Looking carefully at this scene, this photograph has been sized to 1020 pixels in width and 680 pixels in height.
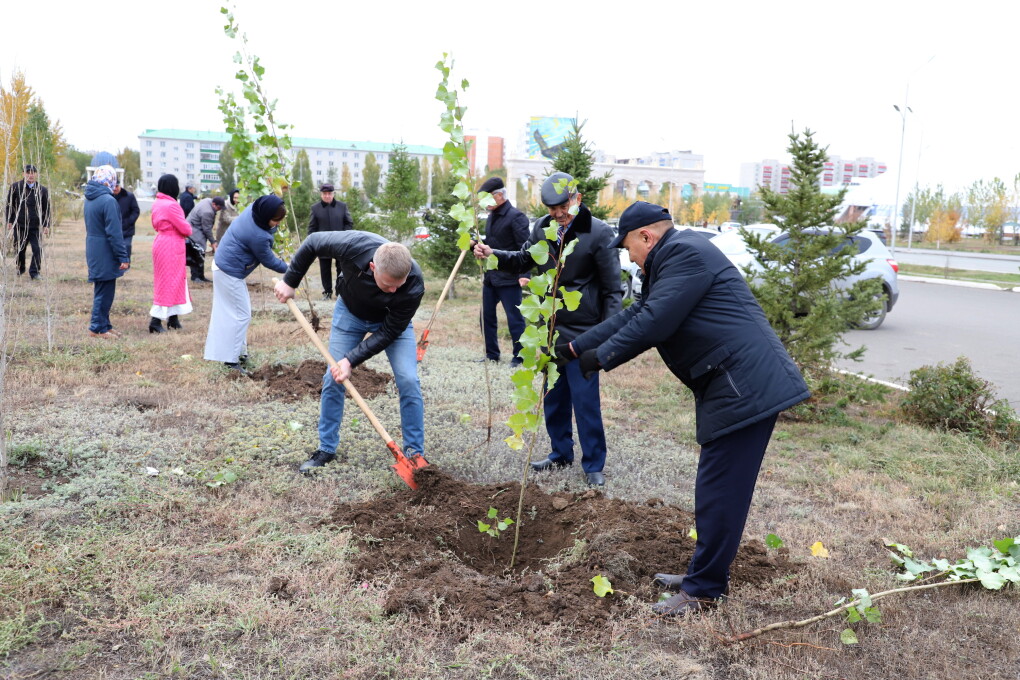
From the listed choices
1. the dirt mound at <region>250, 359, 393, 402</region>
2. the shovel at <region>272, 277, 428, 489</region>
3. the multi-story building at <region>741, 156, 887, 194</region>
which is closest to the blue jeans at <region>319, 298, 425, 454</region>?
the shovel at <region>272, 277, 428, 489</region>

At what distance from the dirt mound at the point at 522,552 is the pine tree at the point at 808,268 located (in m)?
2.61

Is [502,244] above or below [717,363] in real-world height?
above

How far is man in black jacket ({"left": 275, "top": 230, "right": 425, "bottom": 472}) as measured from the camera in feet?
13.8

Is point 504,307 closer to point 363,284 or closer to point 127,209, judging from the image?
point 363,284

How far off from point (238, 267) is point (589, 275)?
11.9ft

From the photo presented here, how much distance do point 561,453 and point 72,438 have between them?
321 cm

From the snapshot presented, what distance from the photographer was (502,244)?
7.68 m

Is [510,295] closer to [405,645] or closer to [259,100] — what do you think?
[259,100]

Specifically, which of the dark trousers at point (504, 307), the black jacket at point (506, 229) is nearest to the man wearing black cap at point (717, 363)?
the black jacket at point (506, 229)

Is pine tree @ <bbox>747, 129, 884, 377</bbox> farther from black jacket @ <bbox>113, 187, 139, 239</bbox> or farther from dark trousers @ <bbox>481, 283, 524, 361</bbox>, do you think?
black jacket @ <bbox>113, 187, 139, 239</bbox>

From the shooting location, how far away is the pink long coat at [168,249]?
8117 mm

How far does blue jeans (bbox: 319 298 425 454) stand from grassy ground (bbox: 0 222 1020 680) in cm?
28

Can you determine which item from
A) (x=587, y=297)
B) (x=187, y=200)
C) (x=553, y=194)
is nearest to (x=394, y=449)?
(x=587, y=297)

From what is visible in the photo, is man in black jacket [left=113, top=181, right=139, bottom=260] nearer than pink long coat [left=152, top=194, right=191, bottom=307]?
No
